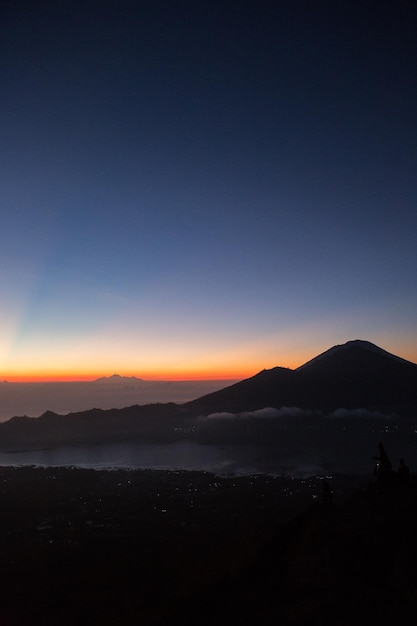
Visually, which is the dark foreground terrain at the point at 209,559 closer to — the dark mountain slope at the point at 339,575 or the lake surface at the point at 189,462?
the dark mountain slope at the point at 339,575

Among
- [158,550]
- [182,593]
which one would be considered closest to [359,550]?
[182,593]

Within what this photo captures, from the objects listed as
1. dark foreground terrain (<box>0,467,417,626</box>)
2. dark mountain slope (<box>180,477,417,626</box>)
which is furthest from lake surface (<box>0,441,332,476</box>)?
dark mountain slope (<box>180,477,417,626</box>)

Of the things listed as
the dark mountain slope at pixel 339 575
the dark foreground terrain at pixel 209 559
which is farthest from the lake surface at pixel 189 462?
the dark mountain slope at pixel 339 575

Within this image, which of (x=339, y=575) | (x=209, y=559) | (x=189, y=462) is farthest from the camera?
(x=189, y=462)

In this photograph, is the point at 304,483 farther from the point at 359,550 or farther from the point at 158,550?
the point at 359,550

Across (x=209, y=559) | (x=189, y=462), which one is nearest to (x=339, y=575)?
(x=209, y=559)

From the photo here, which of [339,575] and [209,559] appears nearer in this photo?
[339,575]

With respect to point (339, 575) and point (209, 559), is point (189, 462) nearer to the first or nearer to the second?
point (209, 559)

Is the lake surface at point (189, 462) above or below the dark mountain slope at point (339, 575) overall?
below
